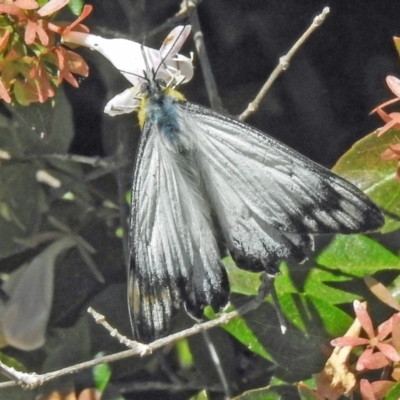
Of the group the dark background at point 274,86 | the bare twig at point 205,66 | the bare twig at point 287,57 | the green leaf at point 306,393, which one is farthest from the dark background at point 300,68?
the green leaf at point 306,393

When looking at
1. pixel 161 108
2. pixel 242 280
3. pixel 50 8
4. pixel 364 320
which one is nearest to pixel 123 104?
pixel 161 108

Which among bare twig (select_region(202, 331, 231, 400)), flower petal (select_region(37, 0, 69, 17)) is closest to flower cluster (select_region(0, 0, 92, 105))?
flower petal (select_region(37, 0, 69, 17))

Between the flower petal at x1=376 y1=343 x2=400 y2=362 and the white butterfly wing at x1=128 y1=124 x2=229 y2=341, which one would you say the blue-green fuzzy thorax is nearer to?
the white butterfly wing at x1=128 y1=124 x2=229 y2=341

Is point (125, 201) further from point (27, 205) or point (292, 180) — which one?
point (292, 180)

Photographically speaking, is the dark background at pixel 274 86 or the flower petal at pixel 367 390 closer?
the flower petal at pixel 367 390

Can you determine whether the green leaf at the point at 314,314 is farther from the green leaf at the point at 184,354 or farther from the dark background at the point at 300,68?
the dark background at the point at 300,68

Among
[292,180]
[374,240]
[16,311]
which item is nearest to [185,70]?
[292,180]

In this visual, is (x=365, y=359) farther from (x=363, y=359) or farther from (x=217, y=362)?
(x=217, y=362)

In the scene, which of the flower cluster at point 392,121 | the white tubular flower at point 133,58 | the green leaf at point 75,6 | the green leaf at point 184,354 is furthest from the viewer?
the green leaf at point 184,354
